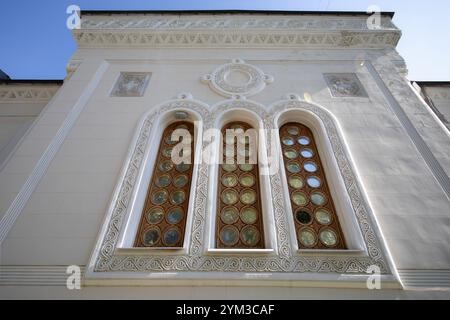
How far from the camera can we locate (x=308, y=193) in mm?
3174

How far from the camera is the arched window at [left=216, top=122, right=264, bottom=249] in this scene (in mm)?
2758

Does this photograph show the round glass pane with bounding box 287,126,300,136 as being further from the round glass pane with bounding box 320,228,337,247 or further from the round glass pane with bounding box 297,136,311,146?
the round glass pane with bounding box 320,228,337,247

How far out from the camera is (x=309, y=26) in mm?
5691

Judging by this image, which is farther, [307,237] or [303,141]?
[303,141]

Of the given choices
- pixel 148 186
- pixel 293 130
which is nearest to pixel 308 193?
pixel 293 130

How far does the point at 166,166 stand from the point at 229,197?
99 centimetres

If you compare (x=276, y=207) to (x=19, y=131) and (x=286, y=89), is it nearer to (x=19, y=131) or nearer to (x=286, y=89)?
(x=286, y=89)

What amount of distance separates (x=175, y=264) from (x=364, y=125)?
10.5 feet

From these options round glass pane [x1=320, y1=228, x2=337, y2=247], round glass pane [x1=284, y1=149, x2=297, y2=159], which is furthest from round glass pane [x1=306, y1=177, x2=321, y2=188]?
round glass pane [x1=320, y1=228, x2=337, y2=247]

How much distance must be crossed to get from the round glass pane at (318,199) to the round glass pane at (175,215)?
1.54 meters

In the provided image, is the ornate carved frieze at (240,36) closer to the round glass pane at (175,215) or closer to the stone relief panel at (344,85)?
the stone relief panel at (344,85)

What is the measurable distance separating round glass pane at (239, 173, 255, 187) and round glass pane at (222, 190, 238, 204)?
19 centimetres

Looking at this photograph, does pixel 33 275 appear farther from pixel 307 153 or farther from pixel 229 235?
pixel 307 153
